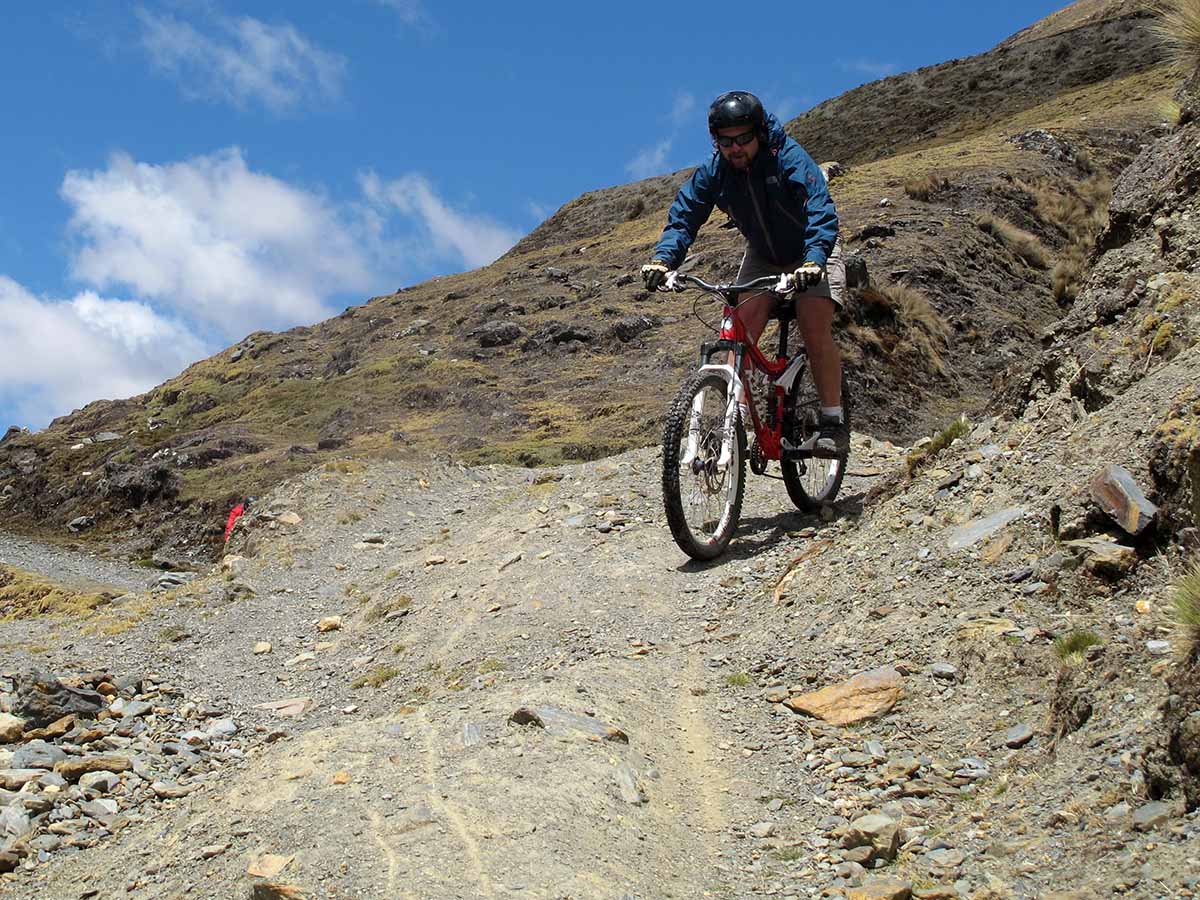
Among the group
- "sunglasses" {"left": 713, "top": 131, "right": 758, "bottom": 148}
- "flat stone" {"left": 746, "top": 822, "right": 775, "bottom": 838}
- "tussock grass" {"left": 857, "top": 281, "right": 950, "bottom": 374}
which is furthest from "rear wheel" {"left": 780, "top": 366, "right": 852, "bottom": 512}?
"tussock grass" {"left": 857, "top": 281, "right": 950, "bottom": 374}

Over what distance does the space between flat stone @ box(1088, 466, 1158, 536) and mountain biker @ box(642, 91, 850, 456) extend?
2.51m

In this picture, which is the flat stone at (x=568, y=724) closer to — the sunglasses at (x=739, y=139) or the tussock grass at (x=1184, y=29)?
the sunglasses at (x=739, y=139)

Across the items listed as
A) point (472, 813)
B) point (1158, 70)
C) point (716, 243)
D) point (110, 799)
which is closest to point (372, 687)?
point (110, 799)

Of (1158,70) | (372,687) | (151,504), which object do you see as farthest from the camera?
(1158,70)

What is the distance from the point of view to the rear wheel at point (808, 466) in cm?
840

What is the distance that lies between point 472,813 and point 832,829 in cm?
139

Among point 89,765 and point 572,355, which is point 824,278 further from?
point 572,355

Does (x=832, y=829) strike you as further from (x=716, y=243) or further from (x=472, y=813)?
(x=716, y=243)

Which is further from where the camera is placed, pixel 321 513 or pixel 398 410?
pixel 398 410

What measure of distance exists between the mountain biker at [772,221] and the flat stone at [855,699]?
2.90 meters

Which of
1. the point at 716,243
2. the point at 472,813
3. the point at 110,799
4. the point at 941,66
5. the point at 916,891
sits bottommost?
the point at 916,891

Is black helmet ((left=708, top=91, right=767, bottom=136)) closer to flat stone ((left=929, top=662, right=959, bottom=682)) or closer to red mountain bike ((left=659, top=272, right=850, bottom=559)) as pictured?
red mountain bike ((left=659, top=272, right=850, bottom=559))

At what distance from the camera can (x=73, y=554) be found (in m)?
18.9

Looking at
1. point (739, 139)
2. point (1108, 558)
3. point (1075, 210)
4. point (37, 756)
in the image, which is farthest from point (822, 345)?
point (1075, 210)
